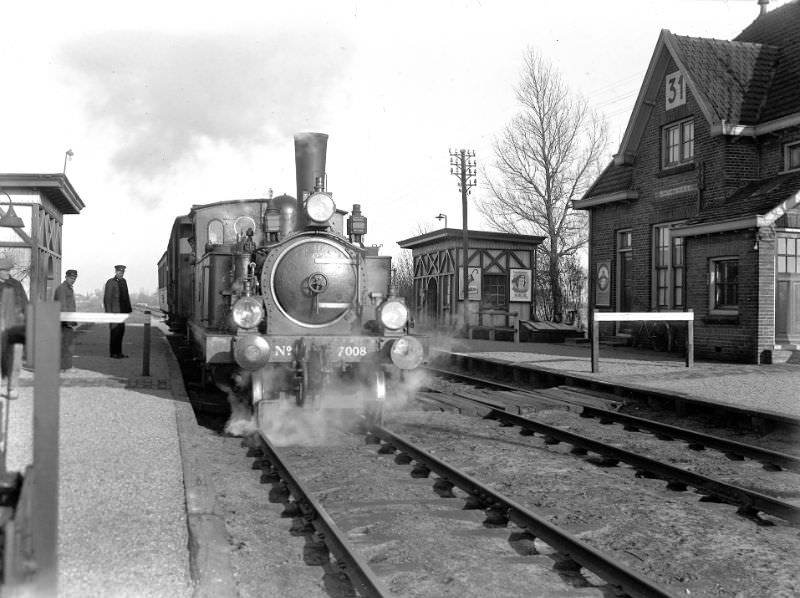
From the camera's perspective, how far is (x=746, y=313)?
14164 millimetres

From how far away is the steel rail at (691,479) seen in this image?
5262 millimetres

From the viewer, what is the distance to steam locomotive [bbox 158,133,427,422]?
7574mm

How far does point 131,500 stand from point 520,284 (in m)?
25.3

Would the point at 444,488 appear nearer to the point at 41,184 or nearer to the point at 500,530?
the point at 500,530

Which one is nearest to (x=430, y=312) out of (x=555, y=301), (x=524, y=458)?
(x=555, y=301)

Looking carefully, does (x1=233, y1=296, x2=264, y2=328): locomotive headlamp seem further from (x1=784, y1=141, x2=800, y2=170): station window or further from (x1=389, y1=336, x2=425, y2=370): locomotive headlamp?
(x1=784, y1=141, x2=800, y2=170): station window

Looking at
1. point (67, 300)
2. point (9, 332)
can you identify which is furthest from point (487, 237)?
point (9, 332)

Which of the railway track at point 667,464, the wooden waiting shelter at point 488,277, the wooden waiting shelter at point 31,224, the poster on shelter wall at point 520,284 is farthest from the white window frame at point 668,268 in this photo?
the wooden waiting shelter at point 31,224

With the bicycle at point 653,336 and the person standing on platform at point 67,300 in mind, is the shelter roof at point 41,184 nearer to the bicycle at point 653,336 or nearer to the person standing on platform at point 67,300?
the person standing on platform at point 67,300

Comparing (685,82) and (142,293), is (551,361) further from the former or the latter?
(142,293)

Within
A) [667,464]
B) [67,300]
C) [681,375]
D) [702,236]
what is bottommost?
Result: [667,464]

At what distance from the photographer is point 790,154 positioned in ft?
50.4

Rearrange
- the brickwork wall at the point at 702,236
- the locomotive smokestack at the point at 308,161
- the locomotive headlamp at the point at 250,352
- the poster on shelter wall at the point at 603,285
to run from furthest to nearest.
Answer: the poster on shelter wall at the point at 603,285, the brickwork wall at the point at 702,236, the locomotive smokestack at the point at 308,161, the locomotive headlamp at the point at 250,352

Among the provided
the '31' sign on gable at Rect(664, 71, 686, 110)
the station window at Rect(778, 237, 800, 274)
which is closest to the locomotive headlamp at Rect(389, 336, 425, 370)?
the station window at Rect(778, 237, 800, 274)
